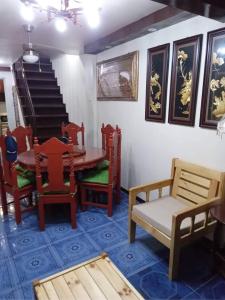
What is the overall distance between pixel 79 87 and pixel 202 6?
10.4 ft

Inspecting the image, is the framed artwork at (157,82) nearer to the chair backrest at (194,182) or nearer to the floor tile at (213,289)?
the chair backrest at (194,182)

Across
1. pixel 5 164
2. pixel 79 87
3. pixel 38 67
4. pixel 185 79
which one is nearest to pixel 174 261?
pixel 185 79

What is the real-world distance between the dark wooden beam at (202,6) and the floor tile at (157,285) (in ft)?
6.54

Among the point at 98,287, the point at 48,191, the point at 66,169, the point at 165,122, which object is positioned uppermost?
the point at 165,122

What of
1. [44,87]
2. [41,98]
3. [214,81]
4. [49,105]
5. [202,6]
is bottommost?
[49,105]

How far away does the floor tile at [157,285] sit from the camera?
1633mm

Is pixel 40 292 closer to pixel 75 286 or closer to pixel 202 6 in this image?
pixel 75 286

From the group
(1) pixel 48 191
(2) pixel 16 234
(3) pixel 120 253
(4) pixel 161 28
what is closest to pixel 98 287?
(3) pixel 120 253

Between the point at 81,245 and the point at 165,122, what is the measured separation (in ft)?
5.27

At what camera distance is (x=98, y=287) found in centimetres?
130

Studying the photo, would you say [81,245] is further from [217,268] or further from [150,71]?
[150,71]

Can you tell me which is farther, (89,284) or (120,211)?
(120,211)

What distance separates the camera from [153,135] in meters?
2.70

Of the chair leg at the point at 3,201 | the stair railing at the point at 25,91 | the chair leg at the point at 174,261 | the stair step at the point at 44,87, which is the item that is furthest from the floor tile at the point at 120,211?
the stair step at the point at 44,87
